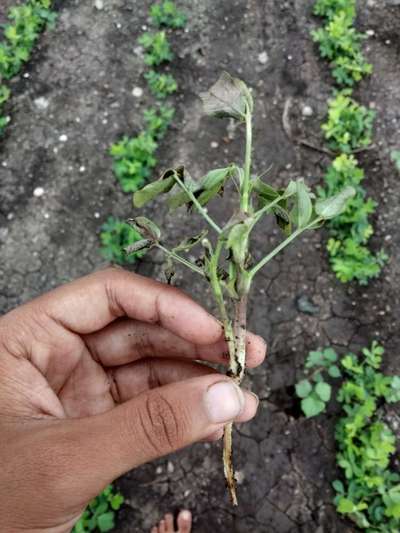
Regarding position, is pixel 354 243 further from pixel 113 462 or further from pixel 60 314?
pixel 113 462

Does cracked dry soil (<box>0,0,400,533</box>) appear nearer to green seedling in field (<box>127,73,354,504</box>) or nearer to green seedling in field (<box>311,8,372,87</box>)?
green seedling in field (<box>311,8,372,87</box>)

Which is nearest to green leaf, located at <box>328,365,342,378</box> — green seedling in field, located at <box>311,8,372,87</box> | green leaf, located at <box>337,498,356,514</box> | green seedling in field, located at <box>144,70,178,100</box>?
green leaf, located at <box>337,498,356,514</box>

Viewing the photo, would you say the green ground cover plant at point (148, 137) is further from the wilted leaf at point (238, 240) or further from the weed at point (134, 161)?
the wilted leaf at point (238, 240)

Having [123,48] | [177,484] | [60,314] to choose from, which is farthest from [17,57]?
[177,484]

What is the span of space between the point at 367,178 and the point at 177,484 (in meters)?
2.10

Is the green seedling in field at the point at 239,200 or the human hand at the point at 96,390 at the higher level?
the green seedling in field at the point at 239,200

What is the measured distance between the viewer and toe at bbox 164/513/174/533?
274cm

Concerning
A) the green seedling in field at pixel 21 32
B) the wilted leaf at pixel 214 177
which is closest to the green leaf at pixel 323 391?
the wilted leaf at pixel 214 177

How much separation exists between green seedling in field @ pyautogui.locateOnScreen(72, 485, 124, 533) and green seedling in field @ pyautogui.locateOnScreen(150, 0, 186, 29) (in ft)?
10.0

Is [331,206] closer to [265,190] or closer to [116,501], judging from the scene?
[265,190]

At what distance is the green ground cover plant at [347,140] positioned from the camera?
9.84ft

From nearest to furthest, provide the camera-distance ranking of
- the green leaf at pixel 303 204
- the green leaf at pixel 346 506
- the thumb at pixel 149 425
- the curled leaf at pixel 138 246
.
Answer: the thumb at pixel 149 425 < the green leaf at pixel 303 204 < the curled leaf at pixel 138 246 < the green leaf at pixel 346 506

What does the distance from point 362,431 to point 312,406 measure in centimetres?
→ 28

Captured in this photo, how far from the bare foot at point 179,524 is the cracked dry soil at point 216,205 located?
0.05m
